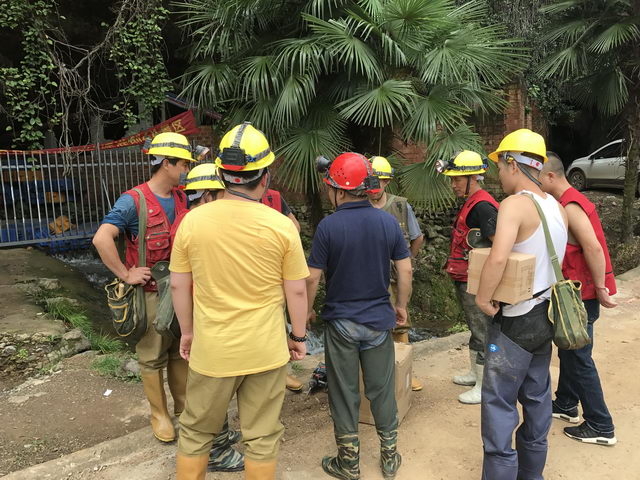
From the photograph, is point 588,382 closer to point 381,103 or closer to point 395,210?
point 395,210

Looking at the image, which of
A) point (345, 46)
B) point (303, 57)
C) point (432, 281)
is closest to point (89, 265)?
point (432, 281)

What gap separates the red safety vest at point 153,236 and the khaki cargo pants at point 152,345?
0.09 meters

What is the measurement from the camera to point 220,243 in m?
2.03

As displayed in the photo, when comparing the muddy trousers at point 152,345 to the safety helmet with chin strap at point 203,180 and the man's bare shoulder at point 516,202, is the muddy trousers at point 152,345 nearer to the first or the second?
the safety helmet with chin strap at point 203,180

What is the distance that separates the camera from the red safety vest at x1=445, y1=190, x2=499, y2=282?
3.34 m

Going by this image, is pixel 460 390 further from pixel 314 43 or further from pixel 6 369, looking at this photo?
pixel 6 369

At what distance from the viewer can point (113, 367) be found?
4.18m

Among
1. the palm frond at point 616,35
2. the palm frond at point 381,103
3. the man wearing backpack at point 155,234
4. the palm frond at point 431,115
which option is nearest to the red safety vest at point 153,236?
the man wearing backpack at point 155,234

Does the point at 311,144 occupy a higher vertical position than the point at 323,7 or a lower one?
lower

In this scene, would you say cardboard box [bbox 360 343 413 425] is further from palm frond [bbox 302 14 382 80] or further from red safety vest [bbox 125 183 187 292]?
palm frond [bbox 302 14 382 80]

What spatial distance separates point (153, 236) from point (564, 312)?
7.23 ft

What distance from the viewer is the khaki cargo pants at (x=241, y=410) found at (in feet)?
7.01

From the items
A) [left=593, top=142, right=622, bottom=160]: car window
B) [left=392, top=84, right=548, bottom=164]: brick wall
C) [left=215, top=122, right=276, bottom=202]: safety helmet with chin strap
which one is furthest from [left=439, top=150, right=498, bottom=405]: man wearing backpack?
[left=593, top=142, right=622, bottom=160]: car window

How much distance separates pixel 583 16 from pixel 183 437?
30.1 ft
